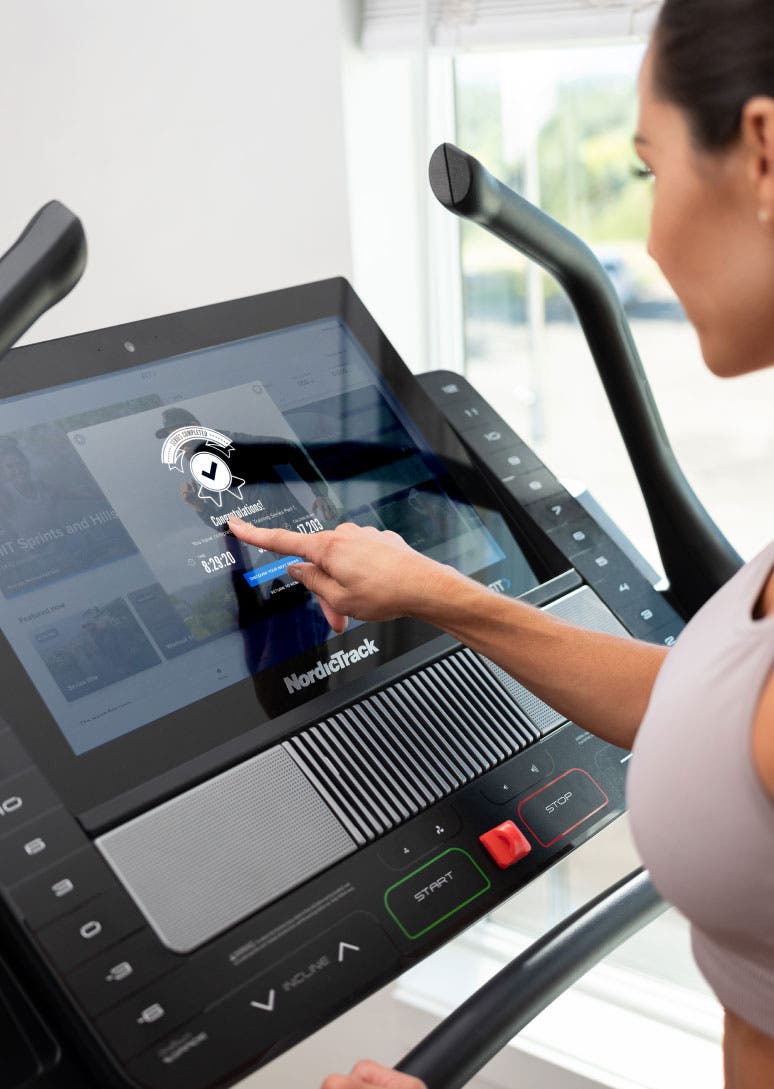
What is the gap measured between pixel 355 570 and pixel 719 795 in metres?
0.42

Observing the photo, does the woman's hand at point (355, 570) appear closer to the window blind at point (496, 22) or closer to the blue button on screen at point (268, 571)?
the blue button on screen at point (268, 571)

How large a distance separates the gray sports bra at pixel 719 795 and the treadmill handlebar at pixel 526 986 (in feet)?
0.72

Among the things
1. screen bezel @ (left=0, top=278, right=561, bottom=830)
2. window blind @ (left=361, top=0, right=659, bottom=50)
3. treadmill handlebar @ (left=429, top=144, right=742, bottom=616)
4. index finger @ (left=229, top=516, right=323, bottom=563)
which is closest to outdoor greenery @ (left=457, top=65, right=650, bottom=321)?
window blind @ (left=361, top=0, right=659, bottom=50)

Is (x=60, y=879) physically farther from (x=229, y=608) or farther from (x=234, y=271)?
(x=234, y=271)

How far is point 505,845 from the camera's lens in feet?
3.45

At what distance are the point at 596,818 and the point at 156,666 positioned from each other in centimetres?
45

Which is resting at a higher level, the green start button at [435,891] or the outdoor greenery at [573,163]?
the outdoor greenery at [573,163]

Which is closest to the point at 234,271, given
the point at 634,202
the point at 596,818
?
the point at 634,202

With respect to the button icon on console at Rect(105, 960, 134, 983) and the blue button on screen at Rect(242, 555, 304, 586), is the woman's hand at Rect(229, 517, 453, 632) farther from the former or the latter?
the button icon on console at Rect(105, 960, 134, 983)

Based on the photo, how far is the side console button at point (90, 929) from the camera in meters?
0.87

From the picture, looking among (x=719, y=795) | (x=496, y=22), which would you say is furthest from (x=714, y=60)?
(x=496, y=22)

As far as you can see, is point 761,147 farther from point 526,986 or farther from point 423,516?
point 526,986

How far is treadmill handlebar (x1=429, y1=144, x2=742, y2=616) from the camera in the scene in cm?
132

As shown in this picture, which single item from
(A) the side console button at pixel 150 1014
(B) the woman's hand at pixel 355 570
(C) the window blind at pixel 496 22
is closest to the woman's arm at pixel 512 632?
(B) the woman's hand at pixel 355 570
